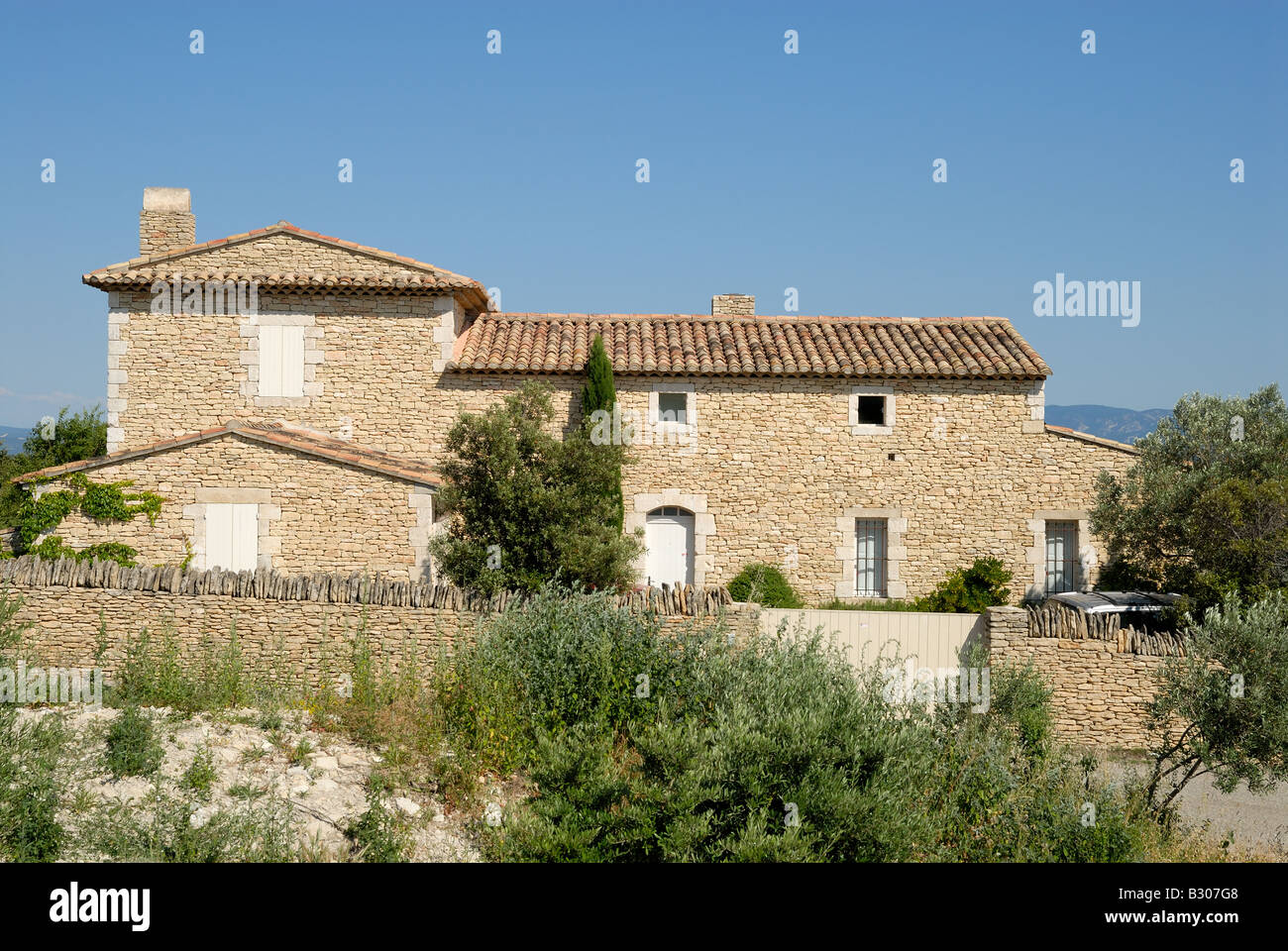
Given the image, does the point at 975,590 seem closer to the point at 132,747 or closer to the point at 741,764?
the point at 741,764

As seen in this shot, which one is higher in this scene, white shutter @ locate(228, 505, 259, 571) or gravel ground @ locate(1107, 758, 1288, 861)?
white shutter @ locate(228, 505, 259, 571)

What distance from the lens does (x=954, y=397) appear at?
60.1 ft

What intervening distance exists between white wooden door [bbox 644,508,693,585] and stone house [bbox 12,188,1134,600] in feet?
0.12

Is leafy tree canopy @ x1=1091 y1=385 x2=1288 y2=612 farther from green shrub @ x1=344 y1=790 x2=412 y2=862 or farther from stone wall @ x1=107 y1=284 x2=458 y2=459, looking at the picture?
stone wall @ x1=107 y1=284 x2=458 y2=459

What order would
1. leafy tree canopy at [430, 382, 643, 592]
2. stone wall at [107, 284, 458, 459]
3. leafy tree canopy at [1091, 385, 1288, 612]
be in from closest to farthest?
leafy tree canopy at [1091, 385, 1288, 612]
leafy tree canopy at [430, 382, 643, 592]
stone wall at [107, 284, 458, 459]

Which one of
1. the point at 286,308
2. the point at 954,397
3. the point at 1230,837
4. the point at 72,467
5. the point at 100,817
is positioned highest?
the point at 286,308

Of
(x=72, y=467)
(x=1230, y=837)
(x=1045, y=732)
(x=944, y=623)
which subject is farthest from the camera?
(x=72, y=467)

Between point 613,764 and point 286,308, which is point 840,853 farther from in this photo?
point 286,308

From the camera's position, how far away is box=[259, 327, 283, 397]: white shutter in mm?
17641

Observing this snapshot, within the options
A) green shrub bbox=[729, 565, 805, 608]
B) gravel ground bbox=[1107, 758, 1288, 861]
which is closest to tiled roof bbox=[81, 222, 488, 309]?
green shrub bbox=[729, 565, 805, 608]

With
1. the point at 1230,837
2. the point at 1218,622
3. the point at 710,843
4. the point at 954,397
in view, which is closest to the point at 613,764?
the point at 710,843

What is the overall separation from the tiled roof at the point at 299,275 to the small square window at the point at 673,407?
3.94 meters

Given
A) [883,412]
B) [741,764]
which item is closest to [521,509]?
[741,764]
